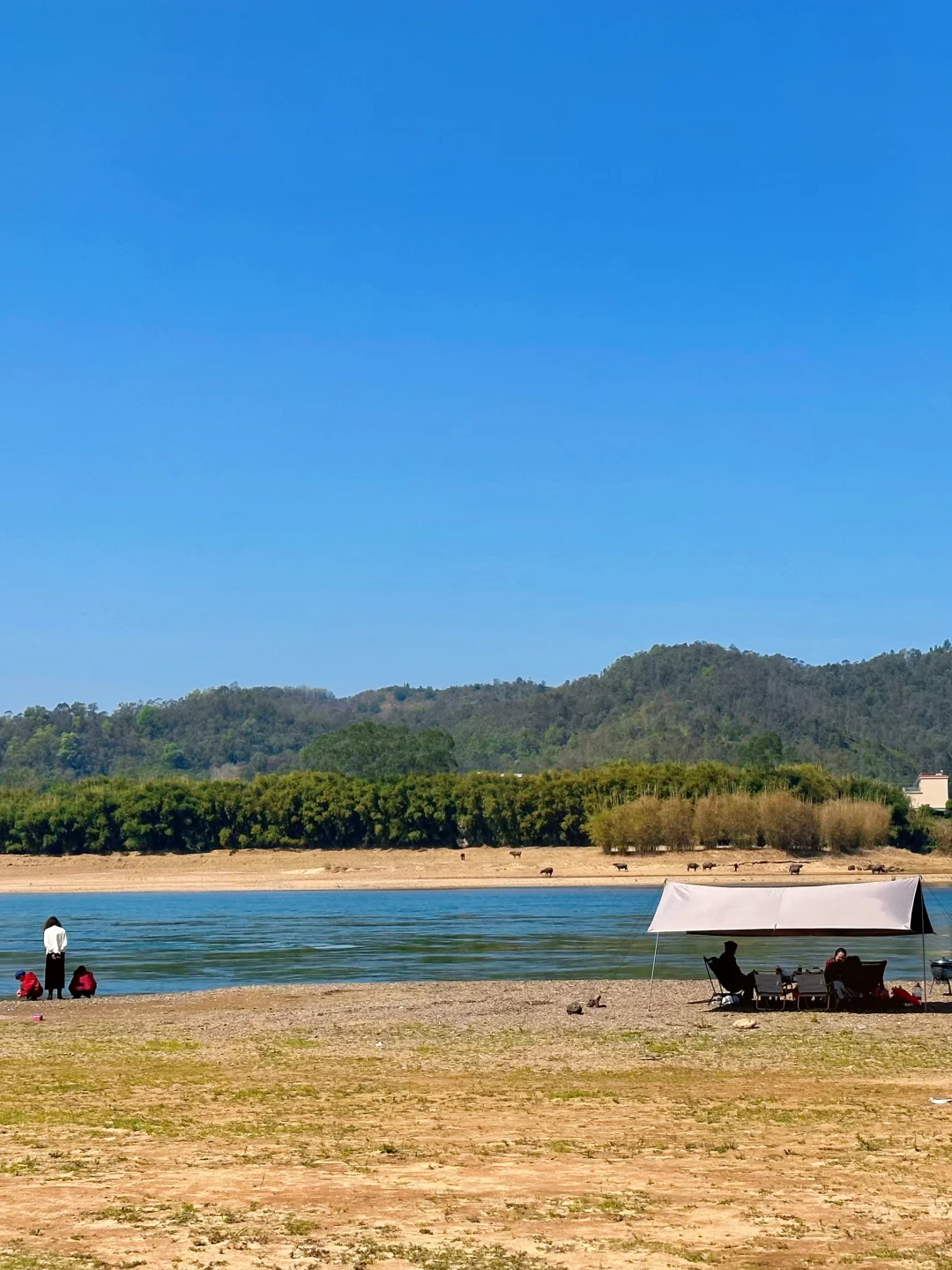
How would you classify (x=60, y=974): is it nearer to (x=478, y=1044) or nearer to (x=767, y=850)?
(x=478, y=1044)

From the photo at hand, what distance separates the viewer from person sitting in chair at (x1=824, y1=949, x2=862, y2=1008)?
98.6 ft

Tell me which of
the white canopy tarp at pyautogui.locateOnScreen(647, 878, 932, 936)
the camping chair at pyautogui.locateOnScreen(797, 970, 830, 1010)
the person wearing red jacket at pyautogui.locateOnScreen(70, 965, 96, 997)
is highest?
the white canopy tarp at pyautogui.locateOnScreen(647, 878, 932, 936)

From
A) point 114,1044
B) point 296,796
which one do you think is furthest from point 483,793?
point 114,1044

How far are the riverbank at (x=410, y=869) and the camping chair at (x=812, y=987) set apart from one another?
257 ft

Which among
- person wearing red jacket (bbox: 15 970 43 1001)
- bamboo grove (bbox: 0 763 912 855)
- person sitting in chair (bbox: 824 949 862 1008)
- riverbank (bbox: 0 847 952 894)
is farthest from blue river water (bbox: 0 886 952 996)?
Answer: bamboo grove (bbox: 0 763 912 855)

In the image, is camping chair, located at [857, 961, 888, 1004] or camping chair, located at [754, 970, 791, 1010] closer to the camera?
camping chair, located at [754, 970, 791, 1010]

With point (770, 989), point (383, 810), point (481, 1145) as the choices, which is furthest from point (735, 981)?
point (383, 810)

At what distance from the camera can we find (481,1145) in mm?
15992

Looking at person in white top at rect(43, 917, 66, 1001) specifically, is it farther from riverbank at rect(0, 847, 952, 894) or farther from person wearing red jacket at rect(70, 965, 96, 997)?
riverbank at rect(0, 847, 952, 894)

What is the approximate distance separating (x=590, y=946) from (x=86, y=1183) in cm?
3763

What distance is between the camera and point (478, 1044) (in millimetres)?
25406

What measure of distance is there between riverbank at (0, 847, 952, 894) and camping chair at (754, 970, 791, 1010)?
3096 inches

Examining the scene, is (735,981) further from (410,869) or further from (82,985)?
(410,869)

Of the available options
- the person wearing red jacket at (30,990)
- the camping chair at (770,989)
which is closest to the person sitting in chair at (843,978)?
the camping chair at (770,989)
